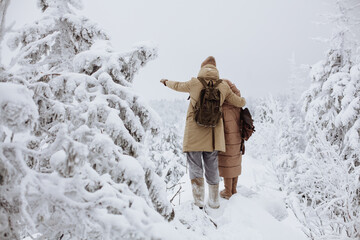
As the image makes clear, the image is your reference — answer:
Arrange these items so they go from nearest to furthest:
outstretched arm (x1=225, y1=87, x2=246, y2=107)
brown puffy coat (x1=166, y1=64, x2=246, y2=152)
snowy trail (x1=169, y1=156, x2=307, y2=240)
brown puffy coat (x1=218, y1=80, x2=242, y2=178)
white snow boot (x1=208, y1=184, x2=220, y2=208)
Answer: snowy trail (x1=169, y1=156, x2=307, y2=240) < brown puffy coat (x1=166, y1=64, x2=246, y2=152) < white snow boot (x1=208, y1=184, x2=220, y2=208) < outstretched arm (x1=225, y1=87, x2=246, y2=107) < brown puffy coat (x1=218, y1=80, x2=242, y2=178)

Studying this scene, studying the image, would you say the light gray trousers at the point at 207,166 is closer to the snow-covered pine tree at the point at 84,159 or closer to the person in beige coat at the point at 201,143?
the person in beige coat at the point at 201,143

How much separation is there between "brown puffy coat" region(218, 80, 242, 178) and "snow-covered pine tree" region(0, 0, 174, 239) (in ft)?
6.96

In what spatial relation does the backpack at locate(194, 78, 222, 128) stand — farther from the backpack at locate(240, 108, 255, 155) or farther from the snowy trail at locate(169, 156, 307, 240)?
the snowy trail at locate(169, 156, 307, 240)

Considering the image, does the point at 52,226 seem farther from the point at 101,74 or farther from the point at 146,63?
the point at 146,63

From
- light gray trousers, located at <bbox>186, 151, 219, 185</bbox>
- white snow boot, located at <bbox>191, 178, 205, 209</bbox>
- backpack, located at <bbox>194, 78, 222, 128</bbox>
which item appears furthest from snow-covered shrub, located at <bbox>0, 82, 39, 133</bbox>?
white snow boot, located at <bbox>191, 178, 205, 209</bbox>

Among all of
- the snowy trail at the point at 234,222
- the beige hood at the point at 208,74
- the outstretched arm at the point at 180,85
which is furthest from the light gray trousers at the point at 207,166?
the beige hood at the point at 208,74

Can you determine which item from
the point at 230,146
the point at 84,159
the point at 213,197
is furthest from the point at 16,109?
the point at 230,146

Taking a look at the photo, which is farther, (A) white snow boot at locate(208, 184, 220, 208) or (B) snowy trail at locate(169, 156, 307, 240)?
(A) white snow boot at locate(208, 184, 220, 208)

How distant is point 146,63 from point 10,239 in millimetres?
1895

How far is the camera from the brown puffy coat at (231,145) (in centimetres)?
390

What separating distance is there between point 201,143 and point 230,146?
29.3 inches

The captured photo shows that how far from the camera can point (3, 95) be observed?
1081 millimetres

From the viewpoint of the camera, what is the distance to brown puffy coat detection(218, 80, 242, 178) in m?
3.90

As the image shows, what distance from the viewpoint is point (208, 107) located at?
3328 millimetres
